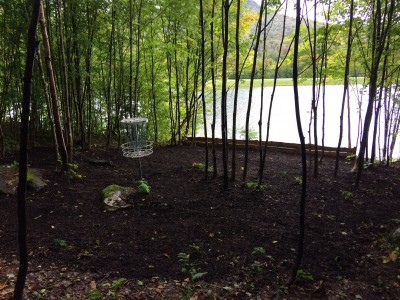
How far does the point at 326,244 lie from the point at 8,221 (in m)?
3.58

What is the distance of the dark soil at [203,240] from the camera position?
2.49 m

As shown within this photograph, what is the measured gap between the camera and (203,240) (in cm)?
330

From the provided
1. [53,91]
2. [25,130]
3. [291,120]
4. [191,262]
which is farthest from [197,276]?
[291,120]

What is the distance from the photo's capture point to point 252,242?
127 inches

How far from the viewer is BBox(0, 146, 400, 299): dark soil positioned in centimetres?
249

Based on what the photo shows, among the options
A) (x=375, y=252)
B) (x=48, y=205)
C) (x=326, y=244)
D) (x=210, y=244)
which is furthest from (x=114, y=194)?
(x=375, y=252)

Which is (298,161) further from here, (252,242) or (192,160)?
(252,242)

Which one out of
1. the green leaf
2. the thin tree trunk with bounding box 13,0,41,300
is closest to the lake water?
the green leaf

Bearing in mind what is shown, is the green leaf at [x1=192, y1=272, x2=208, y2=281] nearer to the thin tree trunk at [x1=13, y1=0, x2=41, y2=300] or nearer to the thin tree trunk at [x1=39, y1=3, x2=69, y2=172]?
the thin tree trunk at [x1=13, y1=0, x2=41, y2=300]

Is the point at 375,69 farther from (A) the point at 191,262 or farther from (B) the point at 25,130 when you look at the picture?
(B) the point at 25,130

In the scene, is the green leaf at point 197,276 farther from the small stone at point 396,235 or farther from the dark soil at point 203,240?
the small stone at point 396,235

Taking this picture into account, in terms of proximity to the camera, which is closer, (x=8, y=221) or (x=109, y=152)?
(x=8, y=221)

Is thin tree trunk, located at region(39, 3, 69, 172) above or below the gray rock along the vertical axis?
above

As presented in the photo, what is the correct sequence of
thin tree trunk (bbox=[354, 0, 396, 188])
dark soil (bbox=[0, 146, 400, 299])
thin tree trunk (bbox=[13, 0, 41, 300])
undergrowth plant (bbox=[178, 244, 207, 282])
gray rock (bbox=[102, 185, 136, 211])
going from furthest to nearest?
thin tree trunk (bbox=[354, 0, 396, 188]), gray rock (bbox=[102, 185, 136, 211]), undergrowth plant (bbox=[178, 244, 207, 282]), dark soil (bbox=[0, 146, 400, 299]), thin tree trunk (bbox=[13, 0, 41, 300])
